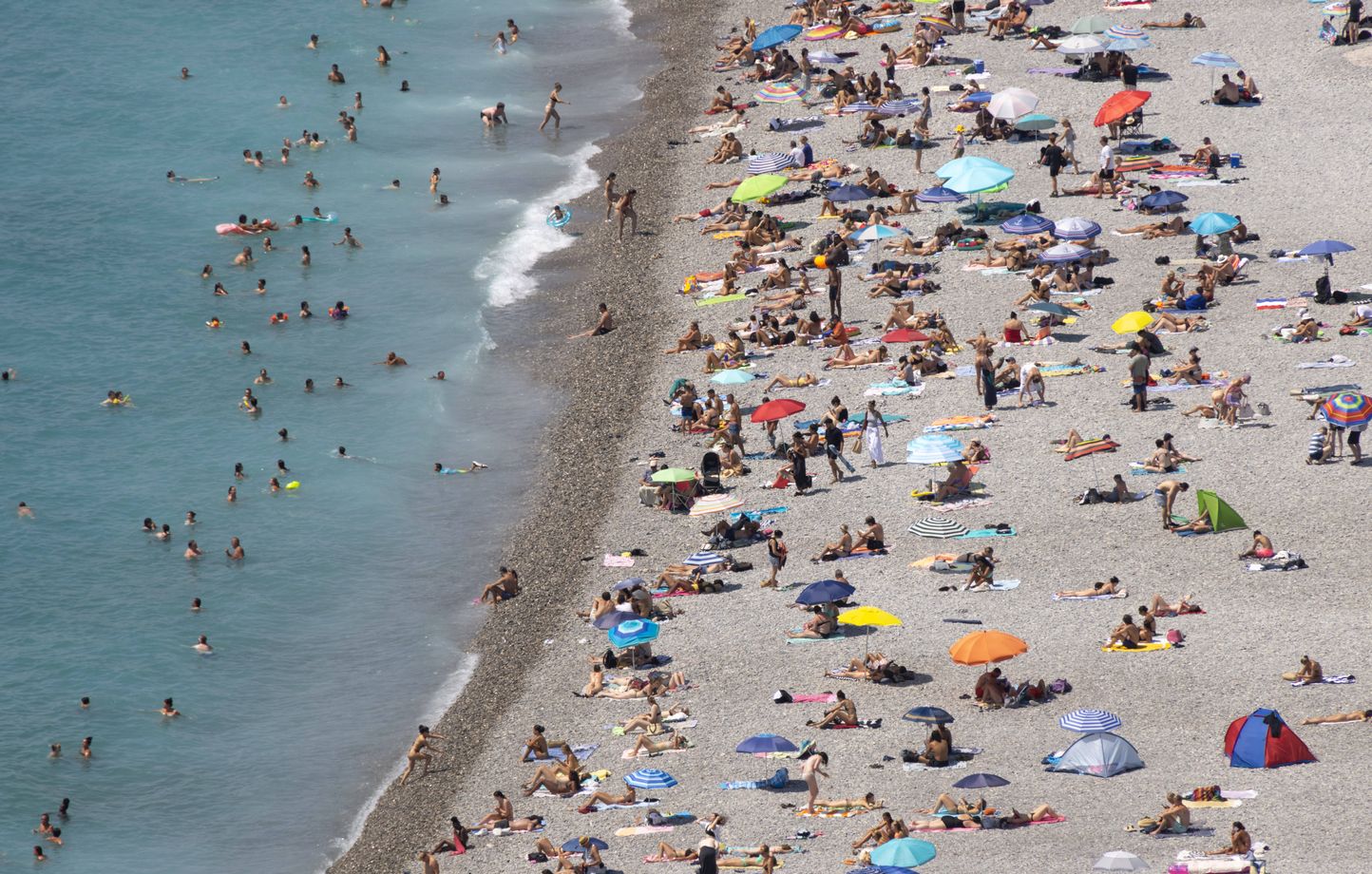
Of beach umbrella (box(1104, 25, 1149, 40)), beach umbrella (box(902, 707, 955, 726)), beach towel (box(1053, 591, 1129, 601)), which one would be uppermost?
beach umbrella (box(1104, 25, 1149, 40))

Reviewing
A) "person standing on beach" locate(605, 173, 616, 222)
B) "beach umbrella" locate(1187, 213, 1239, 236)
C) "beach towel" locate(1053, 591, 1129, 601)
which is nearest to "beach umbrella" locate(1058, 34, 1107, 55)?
"beach umbrella" locate(1187, 213, 1239, 236)

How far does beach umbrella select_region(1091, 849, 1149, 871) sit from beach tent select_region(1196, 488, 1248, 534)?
9914 mm

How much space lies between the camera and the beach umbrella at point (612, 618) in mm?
31703

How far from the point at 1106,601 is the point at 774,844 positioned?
8.11 meters

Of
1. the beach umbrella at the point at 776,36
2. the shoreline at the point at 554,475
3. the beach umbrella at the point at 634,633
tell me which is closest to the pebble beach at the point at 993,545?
the shoreline at the point at 554,475

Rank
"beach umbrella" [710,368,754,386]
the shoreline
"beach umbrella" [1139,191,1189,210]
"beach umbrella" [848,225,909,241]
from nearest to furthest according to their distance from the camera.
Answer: the shoreline, "beach umbrella" [710,368,754,386], "beach umbrella" [1139,191,1189,210], "beach umbrella" [848,225,909,241]

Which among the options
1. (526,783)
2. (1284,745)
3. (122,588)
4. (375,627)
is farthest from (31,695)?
(1284,745)

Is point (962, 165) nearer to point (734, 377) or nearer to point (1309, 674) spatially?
point (734, 377)

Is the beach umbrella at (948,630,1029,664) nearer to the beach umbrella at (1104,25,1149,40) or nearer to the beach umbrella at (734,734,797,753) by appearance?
the beach umbrella at (734,734,797,753)

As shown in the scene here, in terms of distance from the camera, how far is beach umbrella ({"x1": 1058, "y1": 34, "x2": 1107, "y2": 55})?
50531 millimetres

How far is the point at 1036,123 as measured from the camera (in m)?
46.8

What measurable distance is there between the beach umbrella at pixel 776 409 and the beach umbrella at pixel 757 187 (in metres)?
11.1

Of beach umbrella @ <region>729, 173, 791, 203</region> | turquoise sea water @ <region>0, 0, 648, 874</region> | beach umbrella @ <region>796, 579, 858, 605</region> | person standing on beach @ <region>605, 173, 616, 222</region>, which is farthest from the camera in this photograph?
person standing on beach @ <region>605, 173, 616, 222</region>

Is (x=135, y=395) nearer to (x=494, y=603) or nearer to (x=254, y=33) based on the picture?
(x=494, y=603)
